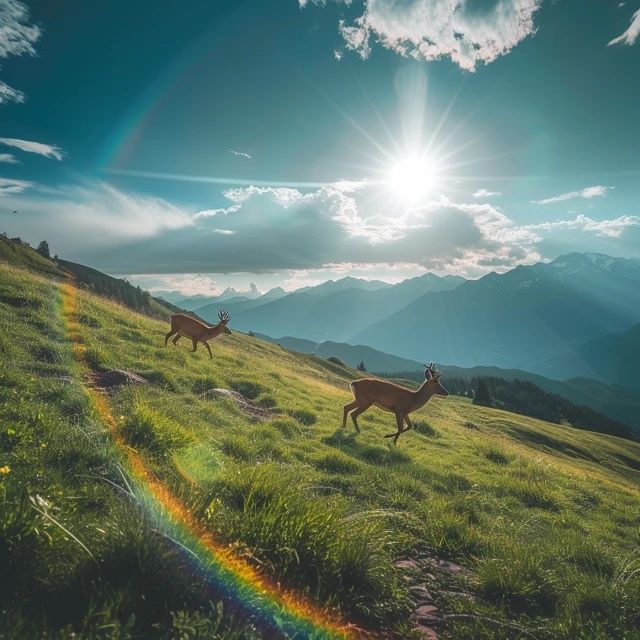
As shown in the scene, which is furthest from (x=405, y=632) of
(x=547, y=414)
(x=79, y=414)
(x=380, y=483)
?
(x=547, y=414)

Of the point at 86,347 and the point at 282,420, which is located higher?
the point at 86,347

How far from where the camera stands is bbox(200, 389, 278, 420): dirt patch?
14891 millimetres

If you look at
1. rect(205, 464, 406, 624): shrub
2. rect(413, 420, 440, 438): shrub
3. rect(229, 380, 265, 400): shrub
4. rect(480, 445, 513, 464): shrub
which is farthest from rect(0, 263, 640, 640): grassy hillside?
rect(413, 420, 440, 438): shrub

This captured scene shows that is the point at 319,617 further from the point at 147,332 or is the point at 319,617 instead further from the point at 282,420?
the point at 147,332

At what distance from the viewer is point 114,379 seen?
1312 centimetres

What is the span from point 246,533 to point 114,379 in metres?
10.1

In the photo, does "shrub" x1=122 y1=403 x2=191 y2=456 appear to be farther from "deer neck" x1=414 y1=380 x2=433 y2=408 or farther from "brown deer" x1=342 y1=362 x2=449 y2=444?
"deer neck" x1=414 y1=380 x2=433 y2=408

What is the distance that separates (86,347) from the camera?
48.4 ft

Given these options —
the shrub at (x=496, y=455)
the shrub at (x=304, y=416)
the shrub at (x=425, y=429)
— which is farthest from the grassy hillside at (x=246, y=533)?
the shrub at (x=425, y=429)

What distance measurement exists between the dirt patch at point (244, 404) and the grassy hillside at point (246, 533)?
83 cm

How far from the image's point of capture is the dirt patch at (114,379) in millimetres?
12461

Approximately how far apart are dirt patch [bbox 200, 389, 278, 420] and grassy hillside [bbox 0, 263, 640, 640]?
2.71 feet

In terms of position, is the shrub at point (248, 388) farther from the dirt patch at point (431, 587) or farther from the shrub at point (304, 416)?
the dirt patch at point (431, 587)

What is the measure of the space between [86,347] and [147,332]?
297 inches
